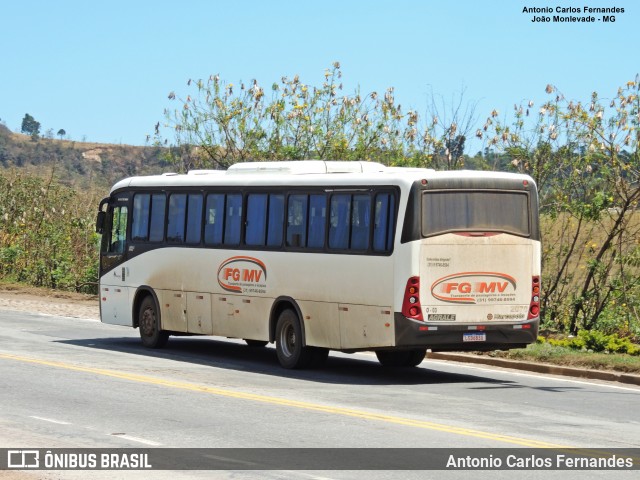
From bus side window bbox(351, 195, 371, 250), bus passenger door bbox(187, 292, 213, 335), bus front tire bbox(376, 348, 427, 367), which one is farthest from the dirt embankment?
bus side window bbox(351, 195, 371, 250)

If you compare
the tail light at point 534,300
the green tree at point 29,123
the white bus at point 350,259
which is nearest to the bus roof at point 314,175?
the white bus at point 350,259

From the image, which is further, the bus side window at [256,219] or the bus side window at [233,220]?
the bus side window at [233,220]

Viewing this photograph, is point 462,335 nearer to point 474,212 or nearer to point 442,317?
point 442,317

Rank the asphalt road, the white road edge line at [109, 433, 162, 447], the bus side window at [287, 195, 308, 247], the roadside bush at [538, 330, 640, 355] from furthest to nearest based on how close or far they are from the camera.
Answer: the roadside bush at [538, 330, 640, 355] → the bus side window at [287, 195, 308, 247] → the asphalt road → the white road edge line at [109, 433, 162, 447]

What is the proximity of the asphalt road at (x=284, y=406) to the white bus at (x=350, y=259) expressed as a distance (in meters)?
0.68

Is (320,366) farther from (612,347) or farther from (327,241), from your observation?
(612,347)

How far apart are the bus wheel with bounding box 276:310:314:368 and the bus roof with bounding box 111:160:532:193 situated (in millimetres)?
2062

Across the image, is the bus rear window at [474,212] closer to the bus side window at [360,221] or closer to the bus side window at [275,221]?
the bus side window at [360,221]

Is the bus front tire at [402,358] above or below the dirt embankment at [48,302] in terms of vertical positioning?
below

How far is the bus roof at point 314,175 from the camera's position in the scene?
18.7m

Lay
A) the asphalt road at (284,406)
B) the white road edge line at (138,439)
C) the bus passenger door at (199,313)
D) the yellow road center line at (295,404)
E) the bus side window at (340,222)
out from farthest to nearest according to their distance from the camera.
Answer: the bus passenger door at (199,313) < the bus side window at (340,222) < the yellow road center line at (295,404) < the asphalt road at (284,406) < the white road edge line at (138,439)

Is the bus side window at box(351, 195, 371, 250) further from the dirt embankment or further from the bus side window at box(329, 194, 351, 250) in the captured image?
the dirt embankment

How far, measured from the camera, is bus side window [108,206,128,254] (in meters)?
24.7

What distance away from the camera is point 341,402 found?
53.0 feet
